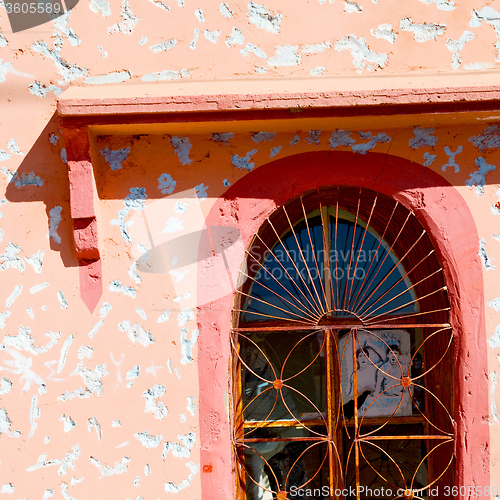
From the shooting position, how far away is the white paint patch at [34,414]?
232cm

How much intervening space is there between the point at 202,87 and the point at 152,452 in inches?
76.2

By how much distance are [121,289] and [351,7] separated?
2.00 metres

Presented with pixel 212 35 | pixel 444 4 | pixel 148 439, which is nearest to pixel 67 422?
pixel 148 439

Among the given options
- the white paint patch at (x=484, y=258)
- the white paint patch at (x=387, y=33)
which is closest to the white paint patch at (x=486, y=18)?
the white paint patch at (x=387, y=33)

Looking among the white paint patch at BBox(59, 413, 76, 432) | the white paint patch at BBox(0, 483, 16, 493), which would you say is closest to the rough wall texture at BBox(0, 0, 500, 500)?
the white paint patch at BBox(59, 413, 76, 432)

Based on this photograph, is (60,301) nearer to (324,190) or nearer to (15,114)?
(15,114)

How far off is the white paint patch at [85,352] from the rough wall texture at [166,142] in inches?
0.5

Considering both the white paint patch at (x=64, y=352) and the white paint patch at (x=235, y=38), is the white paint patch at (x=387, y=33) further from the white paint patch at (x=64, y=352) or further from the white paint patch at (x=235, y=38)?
the white paint patch at (x=64, y=352)

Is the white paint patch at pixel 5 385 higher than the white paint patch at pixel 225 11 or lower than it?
lower

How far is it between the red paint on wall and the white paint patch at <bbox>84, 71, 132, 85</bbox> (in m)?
0.86

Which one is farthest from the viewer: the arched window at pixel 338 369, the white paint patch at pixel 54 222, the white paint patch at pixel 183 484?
the arched window at pixel 338 369

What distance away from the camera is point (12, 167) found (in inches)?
95.8

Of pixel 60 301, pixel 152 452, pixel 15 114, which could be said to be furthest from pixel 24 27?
pixel 152 452

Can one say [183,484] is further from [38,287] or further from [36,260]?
[36,260]
